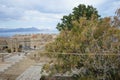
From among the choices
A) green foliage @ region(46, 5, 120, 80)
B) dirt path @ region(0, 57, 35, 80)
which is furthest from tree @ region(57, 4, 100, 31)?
green foliage @ region(46, 5, 120, 80)

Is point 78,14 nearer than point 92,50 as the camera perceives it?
No

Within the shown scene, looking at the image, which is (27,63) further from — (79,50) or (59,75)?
(79,50)

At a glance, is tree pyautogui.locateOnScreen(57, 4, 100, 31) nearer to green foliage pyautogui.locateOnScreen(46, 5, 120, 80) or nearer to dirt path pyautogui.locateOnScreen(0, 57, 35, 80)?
dirt path pyautogui.locateOnScreen(0, 57, 35, 80)

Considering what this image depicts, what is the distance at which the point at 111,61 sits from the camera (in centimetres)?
898

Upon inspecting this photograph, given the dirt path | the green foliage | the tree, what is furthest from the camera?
the tree

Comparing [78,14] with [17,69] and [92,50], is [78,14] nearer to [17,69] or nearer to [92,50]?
[17,69]

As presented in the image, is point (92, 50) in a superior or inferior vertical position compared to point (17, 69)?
superior

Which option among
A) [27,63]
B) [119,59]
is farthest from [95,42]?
[27,63]

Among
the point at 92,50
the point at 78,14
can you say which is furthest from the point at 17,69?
the point at 92,50

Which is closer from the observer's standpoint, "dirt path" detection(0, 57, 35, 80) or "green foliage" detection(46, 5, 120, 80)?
"green foliage" detection(46, 5, 120, 80)

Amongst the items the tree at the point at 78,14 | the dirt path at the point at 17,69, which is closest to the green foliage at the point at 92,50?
the dirt path at the point at 17,69

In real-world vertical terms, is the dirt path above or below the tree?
below

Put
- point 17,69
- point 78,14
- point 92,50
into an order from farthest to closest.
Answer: point 78,14 < point 17,69 < point 92,50

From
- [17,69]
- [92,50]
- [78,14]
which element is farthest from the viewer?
[78,14]
